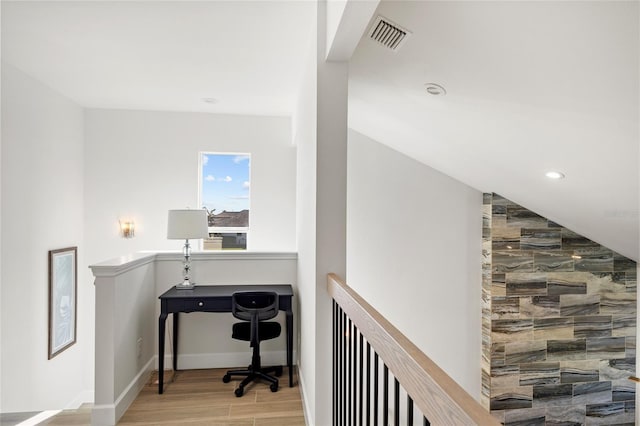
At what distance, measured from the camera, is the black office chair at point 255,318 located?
2.89 metres

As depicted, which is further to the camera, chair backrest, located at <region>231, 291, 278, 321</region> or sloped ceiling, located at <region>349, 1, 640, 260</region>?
chair backrest, located at <region>231, 291, 278, 321</region>

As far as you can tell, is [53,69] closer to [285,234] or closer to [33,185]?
[33,185]

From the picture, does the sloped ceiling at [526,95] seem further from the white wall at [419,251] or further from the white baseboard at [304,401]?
the white baseboard at [304,401]

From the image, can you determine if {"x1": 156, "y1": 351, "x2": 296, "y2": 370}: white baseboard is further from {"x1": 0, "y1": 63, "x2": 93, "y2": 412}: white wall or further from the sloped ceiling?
the sloped ceiling

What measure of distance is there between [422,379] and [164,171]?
4723 mm

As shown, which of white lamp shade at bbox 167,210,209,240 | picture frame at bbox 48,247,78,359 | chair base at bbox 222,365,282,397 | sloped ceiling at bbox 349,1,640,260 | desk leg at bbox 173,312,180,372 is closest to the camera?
sloped ceiling at bbox 349,1,640,260

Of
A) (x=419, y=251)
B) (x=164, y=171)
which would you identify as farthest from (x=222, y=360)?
(x=164, y=171)

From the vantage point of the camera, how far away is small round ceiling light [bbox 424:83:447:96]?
2438 mm

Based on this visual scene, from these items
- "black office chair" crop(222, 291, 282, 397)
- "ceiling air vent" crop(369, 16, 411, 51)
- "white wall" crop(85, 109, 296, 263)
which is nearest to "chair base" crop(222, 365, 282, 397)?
"black office chair" crop(222, 291, 282, 397)

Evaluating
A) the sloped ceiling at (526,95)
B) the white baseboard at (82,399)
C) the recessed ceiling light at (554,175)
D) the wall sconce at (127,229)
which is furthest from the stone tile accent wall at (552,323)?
the white baseboard at (82,399)

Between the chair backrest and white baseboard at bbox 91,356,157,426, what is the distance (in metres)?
0.94

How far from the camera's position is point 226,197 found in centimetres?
520

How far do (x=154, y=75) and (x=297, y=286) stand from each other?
8.05ft

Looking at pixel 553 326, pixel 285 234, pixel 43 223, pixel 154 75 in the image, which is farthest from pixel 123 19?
pixel 553 326
